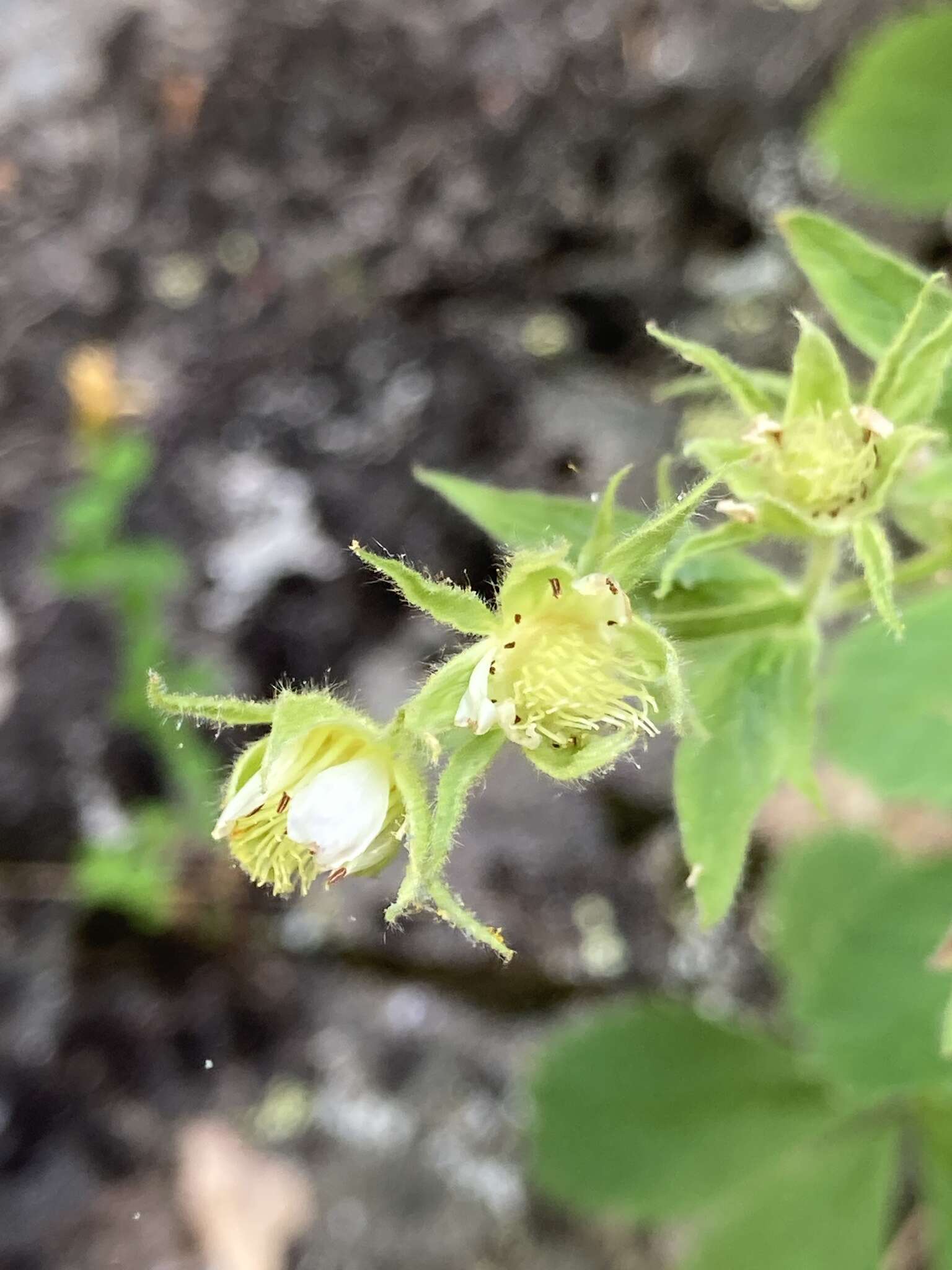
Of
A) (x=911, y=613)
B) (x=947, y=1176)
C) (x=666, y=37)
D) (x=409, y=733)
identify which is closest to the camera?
(x=409, y=733)

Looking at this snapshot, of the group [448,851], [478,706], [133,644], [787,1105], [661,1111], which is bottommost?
[661,1111]

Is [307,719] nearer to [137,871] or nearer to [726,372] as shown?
[726,372]

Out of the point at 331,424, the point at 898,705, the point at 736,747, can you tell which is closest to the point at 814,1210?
the point at 898,705

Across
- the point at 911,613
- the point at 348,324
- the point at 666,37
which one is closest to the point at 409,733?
the point at 911,613

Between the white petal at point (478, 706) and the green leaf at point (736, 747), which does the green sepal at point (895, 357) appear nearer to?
the green leaf at point (736, 747)

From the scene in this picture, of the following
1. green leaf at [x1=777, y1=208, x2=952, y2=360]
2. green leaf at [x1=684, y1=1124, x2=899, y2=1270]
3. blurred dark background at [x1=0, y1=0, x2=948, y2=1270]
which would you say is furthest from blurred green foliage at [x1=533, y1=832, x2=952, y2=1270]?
green leaf at [x1=777, y1=208, x2=952, y2=360]

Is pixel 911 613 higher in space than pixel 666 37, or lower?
lower

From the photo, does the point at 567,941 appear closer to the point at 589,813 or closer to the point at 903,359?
the point at 589,813
